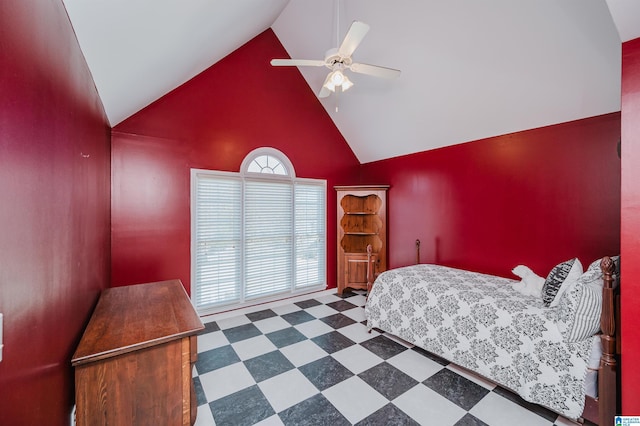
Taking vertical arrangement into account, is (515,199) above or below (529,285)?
above

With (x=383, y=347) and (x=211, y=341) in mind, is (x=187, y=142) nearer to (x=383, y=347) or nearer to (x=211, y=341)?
(x=211, y=341)

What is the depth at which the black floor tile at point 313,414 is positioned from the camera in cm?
174

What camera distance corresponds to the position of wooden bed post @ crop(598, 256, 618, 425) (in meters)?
1.50

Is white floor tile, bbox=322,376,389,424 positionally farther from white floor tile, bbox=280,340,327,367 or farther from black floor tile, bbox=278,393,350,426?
white floor tile, bbox=280,340,327,367

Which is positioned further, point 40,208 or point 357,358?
point 357,358

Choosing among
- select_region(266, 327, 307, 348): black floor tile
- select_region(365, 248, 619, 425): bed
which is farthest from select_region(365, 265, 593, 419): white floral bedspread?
select_region(266, 327, 307, 348): black floor tile

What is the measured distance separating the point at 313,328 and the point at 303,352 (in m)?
0.53

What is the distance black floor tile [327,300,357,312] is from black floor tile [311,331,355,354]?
78 cm

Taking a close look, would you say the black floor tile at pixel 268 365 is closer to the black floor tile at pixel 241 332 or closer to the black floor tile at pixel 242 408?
the black floor tile at pixel 242 408

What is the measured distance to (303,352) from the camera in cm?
260

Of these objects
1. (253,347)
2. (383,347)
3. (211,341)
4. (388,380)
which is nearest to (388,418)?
(388,380)

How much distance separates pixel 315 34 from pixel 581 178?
135 inches

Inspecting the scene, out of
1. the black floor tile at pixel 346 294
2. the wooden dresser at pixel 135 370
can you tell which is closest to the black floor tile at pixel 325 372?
the wooden dresser at pixel 135 370

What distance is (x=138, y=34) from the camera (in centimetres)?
145
